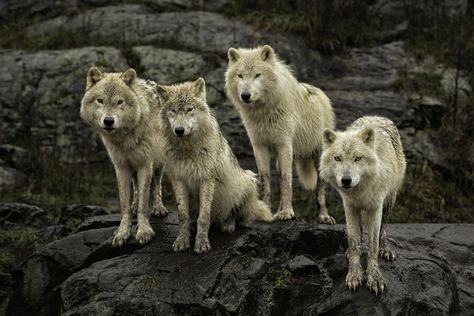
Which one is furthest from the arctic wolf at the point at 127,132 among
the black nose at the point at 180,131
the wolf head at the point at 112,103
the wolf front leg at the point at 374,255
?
the wolf front leg at the point at 374,255

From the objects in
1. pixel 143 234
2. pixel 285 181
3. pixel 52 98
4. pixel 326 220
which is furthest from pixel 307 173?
pixel 52 98

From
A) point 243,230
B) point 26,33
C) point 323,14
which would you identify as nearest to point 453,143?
point 323,14

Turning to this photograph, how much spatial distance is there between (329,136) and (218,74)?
291 inches

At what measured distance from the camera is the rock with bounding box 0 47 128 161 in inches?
508

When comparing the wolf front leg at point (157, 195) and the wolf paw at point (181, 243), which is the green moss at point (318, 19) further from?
the wolf paw at point (181, 243)

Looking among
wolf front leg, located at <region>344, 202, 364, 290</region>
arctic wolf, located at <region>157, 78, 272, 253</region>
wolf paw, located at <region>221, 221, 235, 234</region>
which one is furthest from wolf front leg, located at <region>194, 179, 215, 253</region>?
wolf front leg, located at <region>344, 202, 364, 290</region>

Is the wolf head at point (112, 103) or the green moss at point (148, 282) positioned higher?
the wolf head at point (112, 103)

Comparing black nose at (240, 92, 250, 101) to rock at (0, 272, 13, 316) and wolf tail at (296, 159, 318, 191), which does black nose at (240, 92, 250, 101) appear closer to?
wolf tail at (296, 159, 318, 191)

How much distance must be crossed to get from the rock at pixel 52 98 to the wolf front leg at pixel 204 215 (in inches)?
238

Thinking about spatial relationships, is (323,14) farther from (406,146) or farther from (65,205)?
(65,205)

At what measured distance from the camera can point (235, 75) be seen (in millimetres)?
8508

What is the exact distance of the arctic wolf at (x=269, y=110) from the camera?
8.36m

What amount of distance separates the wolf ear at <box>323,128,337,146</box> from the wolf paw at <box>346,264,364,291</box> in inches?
55.6

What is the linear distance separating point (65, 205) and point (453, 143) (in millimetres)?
7915
